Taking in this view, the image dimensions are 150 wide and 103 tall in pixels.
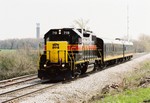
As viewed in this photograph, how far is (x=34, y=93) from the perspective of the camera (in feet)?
47.7

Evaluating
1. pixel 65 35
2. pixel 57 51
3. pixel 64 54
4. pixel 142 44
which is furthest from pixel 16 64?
pixel 142 44

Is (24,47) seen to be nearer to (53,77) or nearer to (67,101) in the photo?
(53,77)

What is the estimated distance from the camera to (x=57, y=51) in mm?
19359

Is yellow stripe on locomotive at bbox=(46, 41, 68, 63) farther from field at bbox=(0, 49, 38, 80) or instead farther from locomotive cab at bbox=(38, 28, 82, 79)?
field at bbox=(0, 49, 38, 80)

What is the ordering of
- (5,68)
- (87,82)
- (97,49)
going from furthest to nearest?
(5,68), (97,49), (87,82)

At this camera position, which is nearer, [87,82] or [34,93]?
[34,93]

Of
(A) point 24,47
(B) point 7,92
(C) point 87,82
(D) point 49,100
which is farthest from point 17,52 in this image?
(D) point 49,100

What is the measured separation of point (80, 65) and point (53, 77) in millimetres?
2720

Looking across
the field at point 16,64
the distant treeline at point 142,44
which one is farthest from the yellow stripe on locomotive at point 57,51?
the distant treeline at point 142,44

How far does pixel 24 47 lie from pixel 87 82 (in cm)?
1788

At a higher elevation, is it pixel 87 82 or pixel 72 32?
pixel 72 32

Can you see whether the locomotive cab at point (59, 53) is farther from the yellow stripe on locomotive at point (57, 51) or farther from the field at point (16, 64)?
the field at point (16, 64)

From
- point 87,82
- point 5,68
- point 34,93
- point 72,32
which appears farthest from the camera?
point 5,68

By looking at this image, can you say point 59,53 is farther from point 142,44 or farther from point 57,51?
point 142,44
